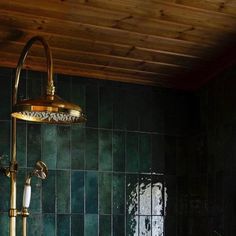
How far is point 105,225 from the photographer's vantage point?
3.27m

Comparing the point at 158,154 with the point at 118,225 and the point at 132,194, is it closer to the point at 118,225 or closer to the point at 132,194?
the point at 132,194

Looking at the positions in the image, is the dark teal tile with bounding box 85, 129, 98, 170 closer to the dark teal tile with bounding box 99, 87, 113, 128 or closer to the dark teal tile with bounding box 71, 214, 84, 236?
the dark teal tile with bounding box 99, 87, 113, 128

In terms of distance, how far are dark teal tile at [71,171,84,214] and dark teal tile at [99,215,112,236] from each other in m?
0.14

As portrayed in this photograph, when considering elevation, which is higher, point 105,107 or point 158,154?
point 105,107

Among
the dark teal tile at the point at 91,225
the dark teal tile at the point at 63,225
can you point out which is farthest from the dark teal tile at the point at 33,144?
the dark teal tile at the point at 91,225

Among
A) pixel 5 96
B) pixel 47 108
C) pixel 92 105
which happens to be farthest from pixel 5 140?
pixel 47 108

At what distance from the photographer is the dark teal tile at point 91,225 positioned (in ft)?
10.5

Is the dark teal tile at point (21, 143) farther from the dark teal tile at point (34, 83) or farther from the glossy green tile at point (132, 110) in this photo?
the glossy green tile at point (132, 110)

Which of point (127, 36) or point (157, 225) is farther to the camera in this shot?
point (157, 225)

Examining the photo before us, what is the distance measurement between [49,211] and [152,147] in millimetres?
788

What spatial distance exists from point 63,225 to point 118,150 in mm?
571

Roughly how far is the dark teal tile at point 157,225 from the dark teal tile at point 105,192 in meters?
0.31

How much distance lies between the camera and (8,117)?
3104 millimetres

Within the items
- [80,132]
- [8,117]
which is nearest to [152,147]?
[80,132]
